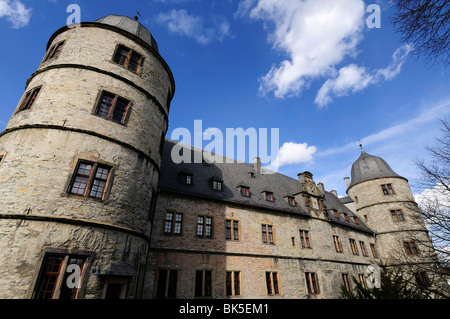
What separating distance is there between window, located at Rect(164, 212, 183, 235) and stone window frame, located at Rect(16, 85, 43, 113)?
8.51m

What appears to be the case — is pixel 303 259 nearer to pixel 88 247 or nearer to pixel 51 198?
pixel 88 247

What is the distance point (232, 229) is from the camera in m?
15.1

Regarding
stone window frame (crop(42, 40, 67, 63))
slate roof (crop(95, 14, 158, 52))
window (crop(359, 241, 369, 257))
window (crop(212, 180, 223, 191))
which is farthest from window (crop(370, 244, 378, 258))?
stone window frame (crop(42, 40, 67, 63))

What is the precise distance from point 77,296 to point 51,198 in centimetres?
320

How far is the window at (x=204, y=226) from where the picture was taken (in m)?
13.9

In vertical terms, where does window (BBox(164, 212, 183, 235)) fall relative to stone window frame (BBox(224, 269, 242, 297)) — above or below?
above

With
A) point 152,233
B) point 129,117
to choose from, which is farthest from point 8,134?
point 152,233

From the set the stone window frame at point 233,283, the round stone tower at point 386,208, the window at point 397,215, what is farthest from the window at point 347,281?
the window at point 397,215

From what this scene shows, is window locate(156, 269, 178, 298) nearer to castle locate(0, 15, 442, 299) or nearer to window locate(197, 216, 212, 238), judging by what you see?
castle locate(0, 15, 442, 299)

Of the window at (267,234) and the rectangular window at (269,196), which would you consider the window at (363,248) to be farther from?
the window at (267,234)

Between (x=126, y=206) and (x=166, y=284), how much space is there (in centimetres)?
584

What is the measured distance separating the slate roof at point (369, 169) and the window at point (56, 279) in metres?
32.3

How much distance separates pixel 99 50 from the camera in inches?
407

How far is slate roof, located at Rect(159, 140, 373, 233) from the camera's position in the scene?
49.4 ft
